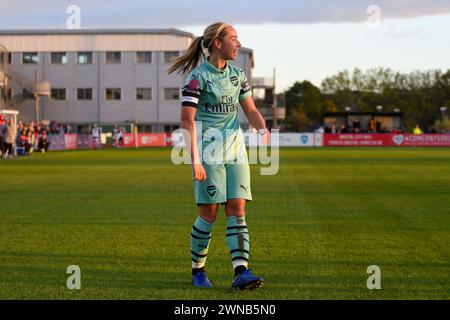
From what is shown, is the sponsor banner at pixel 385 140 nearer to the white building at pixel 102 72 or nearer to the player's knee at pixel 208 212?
the white building at pixel 102 72

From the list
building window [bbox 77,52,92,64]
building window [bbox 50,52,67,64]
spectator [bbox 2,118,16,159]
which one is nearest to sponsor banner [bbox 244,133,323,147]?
building window [bbox 77,52,92,64]

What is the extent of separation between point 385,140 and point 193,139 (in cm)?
6889

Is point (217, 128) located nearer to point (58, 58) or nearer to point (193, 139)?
point (193, 139)

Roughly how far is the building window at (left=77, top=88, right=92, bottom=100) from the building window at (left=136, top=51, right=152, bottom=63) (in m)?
5.85

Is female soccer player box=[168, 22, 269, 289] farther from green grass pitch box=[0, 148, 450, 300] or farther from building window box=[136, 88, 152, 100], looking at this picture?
building window box=[136, 88, 152, 100]

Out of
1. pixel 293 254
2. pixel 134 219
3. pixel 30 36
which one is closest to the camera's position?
pixel 293 254

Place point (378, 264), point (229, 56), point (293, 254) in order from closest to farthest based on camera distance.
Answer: point (229, 56), point (378, 264), point (293, 254)

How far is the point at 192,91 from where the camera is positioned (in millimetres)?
7875

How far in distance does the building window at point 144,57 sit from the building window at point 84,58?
482cm

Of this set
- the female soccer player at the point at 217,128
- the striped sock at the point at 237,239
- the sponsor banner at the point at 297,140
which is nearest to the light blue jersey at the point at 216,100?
the female soccer player at the point at 217,128

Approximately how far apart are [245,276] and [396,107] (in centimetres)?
13341

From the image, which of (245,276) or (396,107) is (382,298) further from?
(396,107)
